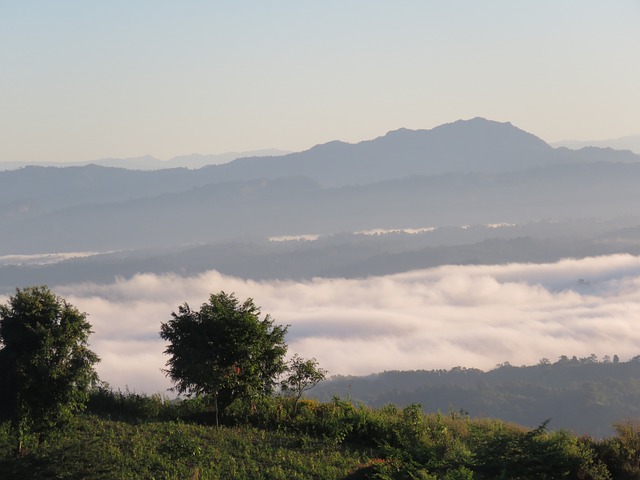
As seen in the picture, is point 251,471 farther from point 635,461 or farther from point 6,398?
point 635,461

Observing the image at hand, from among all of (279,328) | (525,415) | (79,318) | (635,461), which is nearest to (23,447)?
(79,318)

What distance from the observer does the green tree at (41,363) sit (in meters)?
29.6

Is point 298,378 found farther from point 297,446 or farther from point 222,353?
point 297,446

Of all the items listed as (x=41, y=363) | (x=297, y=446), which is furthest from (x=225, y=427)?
(x=41, y=363)

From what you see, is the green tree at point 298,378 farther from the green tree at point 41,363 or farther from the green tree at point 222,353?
the green tree at point 41,363

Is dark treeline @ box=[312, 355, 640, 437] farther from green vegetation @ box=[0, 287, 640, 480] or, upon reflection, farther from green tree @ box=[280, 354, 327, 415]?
green vegetation @ box=[0, 287, 640, 480]

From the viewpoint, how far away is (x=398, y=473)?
85.3 ft

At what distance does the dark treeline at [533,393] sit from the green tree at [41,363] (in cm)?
10531

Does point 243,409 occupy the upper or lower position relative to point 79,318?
lower

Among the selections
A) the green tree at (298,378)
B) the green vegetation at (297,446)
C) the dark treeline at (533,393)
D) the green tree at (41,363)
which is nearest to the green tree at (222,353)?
the green tree at (298,378)

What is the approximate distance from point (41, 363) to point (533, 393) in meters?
151

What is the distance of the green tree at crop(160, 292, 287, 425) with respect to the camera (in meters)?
34.5

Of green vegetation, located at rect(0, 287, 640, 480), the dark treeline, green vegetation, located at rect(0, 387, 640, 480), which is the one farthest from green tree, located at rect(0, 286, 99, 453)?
the dark treeline

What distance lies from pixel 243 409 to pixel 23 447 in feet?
31.3
